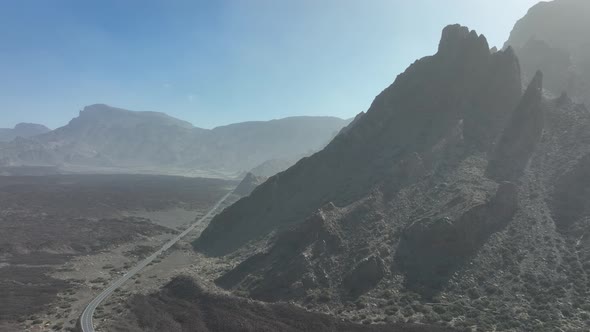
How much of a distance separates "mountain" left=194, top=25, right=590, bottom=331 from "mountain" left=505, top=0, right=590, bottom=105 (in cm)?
1938

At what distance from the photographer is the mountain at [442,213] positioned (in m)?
45.4

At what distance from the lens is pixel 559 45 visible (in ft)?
374

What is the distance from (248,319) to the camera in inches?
1763

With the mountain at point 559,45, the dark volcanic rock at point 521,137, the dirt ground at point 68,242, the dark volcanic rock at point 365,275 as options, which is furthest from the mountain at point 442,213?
the dirt ground at point 68,242

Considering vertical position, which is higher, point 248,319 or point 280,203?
point 280,203

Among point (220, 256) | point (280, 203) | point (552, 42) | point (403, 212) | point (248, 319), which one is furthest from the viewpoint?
point (552, 42)

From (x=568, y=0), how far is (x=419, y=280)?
4797 inches

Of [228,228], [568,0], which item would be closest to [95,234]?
[228,228]

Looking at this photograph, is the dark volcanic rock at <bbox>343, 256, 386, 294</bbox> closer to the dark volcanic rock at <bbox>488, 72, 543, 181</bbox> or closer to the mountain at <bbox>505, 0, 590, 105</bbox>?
the dark volcanic rock at <bbox>488, 72, 543, 181</bbox>

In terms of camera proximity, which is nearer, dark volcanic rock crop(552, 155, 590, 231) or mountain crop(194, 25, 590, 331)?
mountain crop(194, 25, 590, 331)

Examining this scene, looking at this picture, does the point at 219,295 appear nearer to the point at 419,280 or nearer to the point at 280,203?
the point at 419,280

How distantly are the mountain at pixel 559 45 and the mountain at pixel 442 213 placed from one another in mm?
19383

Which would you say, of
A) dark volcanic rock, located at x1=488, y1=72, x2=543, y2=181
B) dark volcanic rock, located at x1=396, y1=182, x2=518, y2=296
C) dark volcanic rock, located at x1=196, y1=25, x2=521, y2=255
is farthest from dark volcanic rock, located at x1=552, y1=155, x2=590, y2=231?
dark volcanic rock, located at x1=196, y1=25, x2=521, y2=255

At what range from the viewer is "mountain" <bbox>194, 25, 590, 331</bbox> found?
45.4 metres
